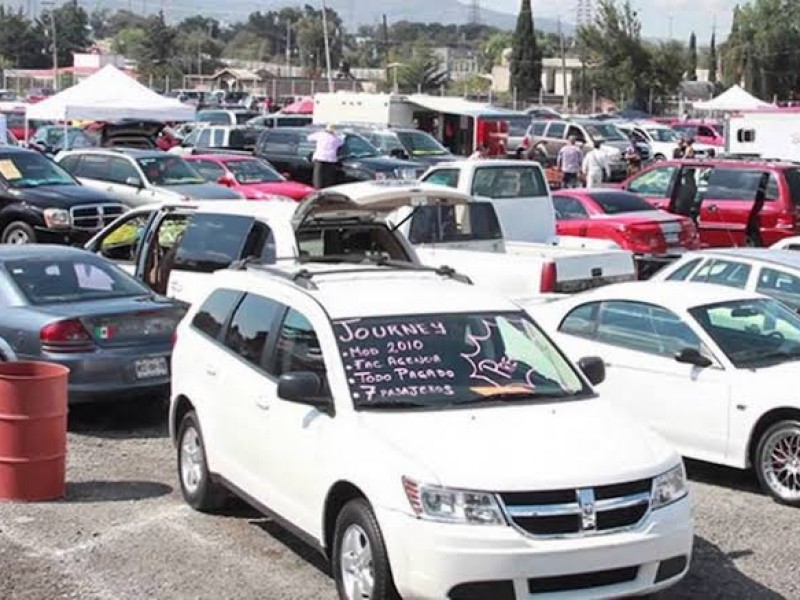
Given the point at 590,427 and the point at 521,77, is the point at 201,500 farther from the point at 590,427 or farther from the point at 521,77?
the point at 521,77

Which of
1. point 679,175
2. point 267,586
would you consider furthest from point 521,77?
point 267,586

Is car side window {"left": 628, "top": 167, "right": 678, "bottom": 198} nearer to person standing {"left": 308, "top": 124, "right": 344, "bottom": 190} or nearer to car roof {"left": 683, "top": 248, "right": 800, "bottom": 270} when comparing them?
person standing {"left": 308, "top": 124, "right": 344, "bottom": 190}

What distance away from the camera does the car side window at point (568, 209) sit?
20.8 meters

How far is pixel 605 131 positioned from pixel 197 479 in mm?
35518

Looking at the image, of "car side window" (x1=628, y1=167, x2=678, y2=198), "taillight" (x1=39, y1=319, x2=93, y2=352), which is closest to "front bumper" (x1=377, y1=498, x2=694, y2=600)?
"taillight" (x1=39, y1=319, x2=93, y2=352)

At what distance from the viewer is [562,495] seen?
6.11 metres

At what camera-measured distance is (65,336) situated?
1060cm

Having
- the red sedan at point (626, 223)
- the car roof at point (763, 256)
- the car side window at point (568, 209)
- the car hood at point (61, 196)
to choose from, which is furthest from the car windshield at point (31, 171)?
the car roof at point (763, 256)

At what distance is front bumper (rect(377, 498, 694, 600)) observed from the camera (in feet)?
19.5

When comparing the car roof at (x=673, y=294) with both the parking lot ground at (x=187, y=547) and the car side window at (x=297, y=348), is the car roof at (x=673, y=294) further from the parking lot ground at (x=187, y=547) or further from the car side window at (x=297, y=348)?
the car side window at (x=297, y=348)

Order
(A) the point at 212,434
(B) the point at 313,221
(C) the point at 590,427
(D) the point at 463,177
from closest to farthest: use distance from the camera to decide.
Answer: (C) the point at 590,427 < (A) the point at 212,434 < (B) the point at 313,221 < (D) the point at 463,177

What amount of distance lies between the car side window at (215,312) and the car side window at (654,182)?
14493mm

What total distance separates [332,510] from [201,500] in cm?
198

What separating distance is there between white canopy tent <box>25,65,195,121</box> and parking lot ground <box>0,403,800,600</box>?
61.5ft
